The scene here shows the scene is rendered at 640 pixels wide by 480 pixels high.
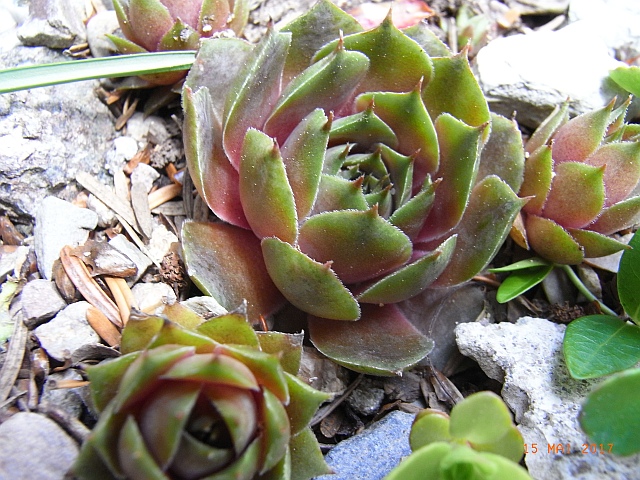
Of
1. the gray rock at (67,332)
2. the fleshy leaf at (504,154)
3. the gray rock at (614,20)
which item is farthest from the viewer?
the gray rock at (614,20)

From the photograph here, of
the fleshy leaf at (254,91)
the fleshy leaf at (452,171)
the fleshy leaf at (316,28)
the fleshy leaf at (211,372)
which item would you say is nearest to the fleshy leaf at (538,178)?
the fleshy leaf at (452,171)

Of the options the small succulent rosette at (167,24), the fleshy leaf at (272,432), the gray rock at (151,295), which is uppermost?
the small succulent rosette at (167,24)

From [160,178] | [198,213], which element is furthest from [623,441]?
[160,178]

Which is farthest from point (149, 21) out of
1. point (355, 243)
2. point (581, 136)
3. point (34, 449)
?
point (581, 136)

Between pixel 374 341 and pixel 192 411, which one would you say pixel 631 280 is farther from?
pixel 192 411

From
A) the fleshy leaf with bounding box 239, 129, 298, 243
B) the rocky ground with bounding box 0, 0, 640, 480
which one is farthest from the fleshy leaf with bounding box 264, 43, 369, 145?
the rocky ground with bounding box 0, 0, 640, 480

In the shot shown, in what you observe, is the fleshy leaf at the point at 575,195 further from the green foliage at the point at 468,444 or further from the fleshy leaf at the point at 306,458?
the fleshy leaf at the point at 306,458
